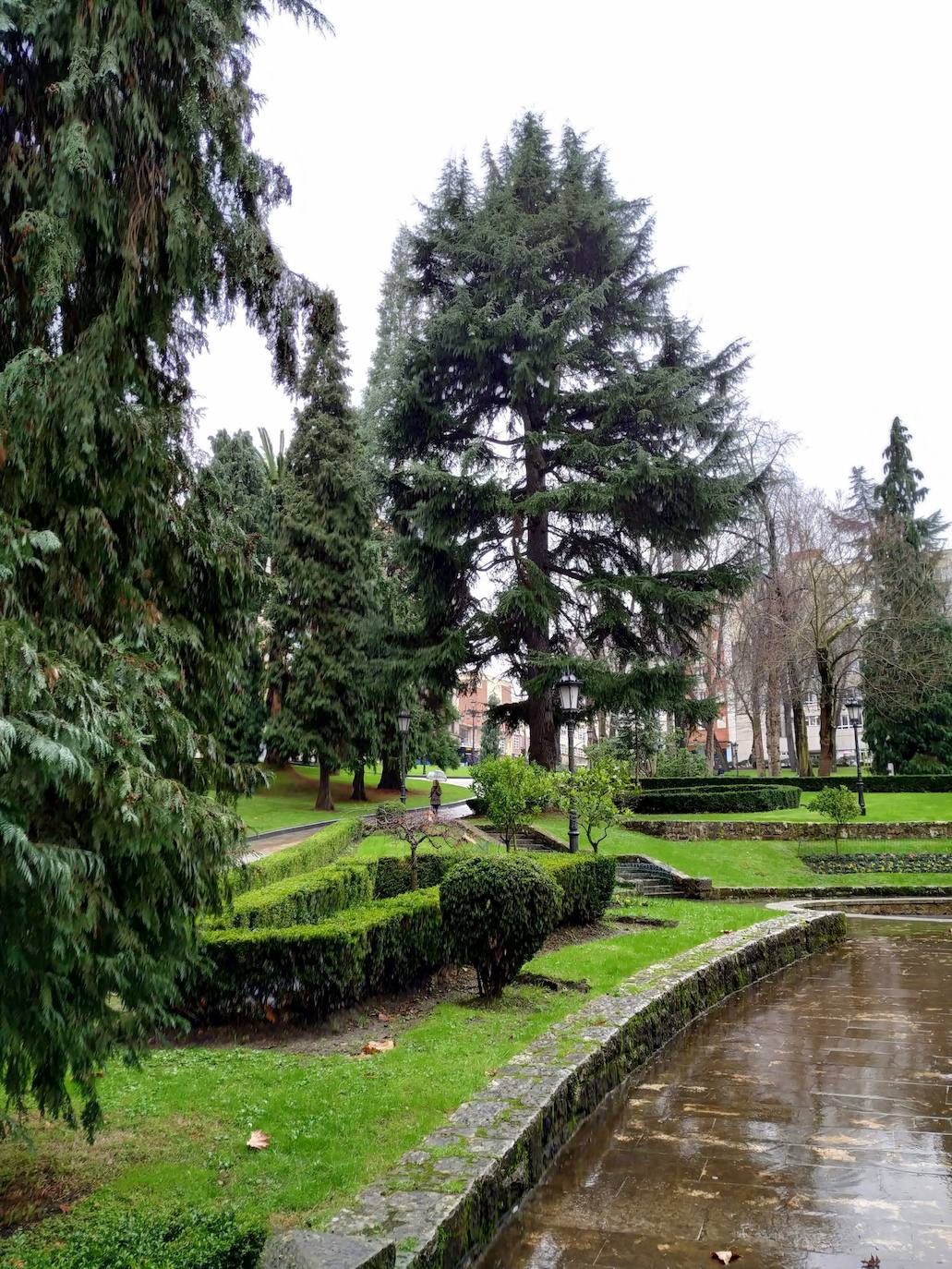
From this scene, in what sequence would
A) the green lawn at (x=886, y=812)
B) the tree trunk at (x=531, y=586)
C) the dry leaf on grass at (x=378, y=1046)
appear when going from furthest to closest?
the tree trunk at (x=531, y=586) < the green lawn at (x=886, y=812) < the dry leaf on grass at (x=378, y=1046)

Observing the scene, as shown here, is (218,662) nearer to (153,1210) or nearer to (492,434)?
(153,1210)

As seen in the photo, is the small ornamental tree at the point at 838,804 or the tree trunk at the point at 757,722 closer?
the small ornamental tree at the point at 838,804

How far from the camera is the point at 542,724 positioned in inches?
931

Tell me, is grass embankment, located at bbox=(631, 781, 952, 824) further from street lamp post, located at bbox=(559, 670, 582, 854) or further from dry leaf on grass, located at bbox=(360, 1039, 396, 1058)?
dry leaf on grass, located at bbox=(360, 1039, 396, 1058)

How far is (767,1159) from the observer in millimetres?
4465

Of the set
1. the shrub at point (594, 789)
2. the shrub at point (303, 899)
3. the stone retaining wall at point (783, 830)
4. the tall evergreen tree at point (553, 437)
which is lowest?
the stone retaining wall at point (783, 830)

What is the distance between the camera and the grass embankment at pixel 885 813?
75.6 ft

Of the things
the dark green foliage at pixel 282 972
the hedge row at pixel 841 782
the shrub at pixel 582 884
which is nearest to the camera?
the dark green foliage at pixel 282 972

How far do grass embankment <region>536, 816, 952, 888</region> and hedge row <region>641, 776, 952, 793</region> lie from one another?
7149mm

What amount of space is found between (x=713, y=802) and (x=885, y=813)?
4440 mm

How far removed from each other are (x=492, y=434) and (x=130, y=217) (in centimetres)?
2194

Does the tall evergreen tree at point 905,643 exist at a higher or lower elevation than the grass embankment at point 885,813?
higher

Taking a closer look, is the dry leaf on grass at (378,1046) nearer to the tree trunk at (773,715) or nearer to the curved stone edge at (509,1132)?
the curved stone edge at (509,1132)

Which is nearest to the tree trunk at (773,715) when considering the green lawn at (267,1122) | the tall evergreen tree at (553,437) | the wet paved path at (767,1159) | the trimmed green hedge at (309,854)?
the tall evergreen tree at (553,437)
